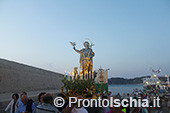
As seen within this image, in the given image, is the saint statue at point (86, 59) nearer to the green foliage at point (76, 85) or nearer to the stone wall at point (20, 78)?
the stone wall at point (20, 78)

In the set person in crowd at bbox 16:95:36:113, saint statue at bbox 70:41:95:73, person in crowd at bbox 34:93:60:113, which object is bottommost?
person in crowd at bbox 16:95:36:113

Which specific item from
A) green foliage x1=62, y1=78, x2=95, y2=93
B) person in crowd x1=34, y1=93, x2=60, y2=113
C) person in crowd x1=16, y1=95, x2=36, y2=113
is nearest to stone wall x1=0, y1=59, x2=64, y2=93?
green foliage x1=62, y1=78, x2=95, y2=93

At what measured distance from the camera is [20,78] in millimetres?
13711

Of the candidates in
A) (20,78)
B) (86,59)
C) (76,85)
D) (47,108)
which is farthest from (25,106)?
(86,59)

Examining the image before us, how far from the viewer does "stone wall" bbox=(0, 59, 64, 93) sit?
11648mm

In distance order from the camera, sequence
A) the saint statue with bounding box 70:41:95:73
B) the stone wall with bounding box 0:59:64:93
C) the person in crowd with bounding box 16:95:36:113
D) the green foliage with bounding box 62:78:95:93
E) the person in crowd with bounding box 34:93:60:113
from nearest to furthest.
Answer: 1. the person in crowd with bounding box 34:93:60:113
2. the person in crowd with bounding box 16:95:36:113
3. the green foliage with bounding box 62:78:95:93
4. the stone wall with bounding box 0:59:64:93
5. the saint statue with bounding box 70:41:95:73

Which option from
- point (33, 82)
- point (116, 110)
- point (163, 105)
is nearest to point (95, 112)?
point (116, 110)

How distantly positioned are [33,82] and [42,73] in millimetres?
3048

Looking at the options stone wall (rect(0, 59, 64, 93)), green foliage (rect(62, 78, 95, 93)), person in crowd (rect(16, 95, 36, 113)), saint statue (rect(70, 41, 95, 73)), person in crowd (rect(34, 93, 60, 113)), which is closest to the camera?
person in crowd (rect(34, 93, 60, 113))

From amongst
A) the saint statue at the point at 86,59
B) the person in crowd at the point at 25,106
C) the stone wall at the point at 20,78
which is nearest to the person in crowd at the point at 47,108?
the person in crowd at the point at 25,106

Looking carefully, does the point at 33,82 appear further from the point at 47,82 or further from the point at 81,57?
the point at 81,57

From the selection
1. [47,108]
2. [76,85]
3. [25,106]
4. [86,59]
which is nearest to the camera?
[47,108]

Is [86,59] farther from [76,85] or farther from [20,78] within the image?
[76,85]

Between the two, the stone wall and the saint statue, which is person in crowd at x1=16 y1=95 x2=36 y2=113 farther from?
the saint statue
